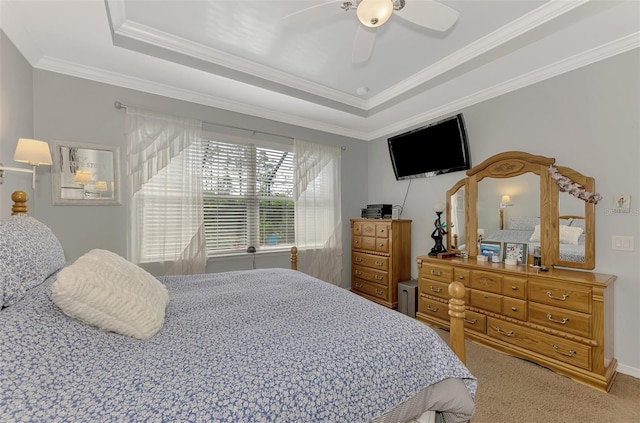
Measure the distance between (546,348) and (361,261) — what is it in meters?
2.23

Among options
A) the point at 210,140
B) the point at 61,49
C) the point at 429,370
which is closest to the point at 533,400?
the point at 429,370

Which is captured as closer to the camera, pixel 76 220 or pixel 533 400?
pixel 533 400

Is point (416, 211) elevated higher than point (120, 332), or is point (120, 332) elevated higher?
point (416, 211)

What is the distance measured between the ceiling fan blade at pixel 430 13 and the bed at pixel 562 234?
78.4 inches

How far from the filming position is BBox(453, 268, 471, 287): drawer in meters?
2.77

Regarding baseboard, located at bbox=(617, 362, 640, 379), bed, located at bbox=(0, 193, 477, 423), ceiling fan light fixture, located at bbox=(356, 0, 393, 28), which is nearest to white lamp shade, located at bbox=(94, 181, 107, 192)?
bed, located at bbox=(0, 193, 477, 423)

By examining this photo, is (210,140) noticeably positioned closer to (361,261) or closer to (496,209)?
(361,261)

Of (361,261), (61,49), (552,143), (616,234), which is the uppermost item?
(61,49)

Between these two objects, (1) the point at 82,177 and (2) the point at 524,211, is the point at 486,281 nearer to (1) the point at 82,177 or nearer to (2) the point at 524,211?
(2) the point at 524,211

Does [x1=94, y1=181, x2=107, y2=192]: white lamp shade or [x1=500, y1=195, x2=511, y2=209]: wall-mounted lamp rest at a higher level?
[x1=94, y1=181, x2=107, y2=192]: white lamp shade

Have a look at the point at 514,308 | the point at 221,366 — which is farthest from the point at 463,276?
the point at 221,366

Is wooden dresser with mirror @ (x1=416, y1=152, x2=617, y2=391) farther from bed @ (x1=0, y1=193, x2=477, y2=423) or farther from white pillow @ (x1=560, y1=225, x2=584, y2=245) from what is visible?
bed @ (x1=0, y1=193, x2=477, y2=423)

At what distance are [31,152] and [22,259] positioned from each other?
3.87 ft

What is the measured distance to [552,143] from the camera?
259 cm
